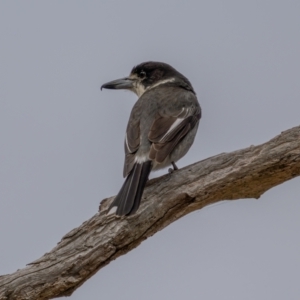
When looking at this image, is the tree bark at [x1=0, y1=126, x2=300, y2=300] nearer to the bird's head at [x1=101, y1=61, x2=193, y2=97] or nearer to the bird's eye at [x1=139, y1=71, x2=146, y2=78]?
the bird's head at [x1=101, y1=61, x2=193, y2=97]

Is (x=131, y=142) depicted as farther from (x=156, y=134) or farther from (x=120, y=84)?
(x=120, y=84)

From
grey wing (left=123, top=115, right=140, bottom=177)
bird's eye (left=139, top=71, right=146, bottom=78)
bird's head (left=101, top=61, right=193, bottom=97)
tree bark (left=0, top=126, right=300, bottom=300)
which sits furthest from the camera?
bird's eye (left=139, top=71, right=146, bottom=78)

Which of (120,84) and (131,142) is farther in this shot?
(120,84)

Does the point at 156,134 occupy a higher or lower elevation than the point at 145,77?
lower

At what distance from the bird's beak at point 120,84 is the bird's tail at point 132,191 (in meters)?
1.91

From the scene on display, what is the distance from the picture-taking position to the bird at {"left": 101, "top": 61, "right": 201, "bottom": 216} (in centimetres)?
Answer: 571

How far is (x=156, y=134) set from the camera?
635cm

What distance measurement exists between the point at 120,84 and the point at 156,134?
1726 millimetres

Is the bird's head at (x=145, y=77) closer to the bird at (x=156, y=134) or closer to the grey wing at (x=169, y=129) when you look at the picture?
the bird at (x=156, y=134)

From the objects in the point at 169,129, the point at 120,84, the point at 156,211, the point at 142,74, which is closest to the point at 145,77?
the point at 142,74

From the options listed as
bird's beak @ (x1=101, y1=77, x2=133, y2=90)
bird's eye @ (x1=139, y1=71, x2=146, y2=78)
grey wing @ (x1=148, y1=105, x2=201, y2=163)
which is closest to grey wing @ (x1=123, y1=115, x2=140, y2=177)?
grey wing @ (x1=148, y1=105, x2=201, y2=163)

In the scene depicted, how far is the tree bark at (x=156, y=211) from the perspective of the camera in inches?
200

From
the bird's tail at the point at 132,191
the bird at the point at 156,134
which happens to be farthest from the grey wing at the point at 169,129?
the bird's tail at the point at 132,191

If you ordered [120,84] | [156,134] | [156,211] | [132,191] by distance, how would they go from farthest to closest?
[120,84]
[156,134]
[132,191]
[156,211]
